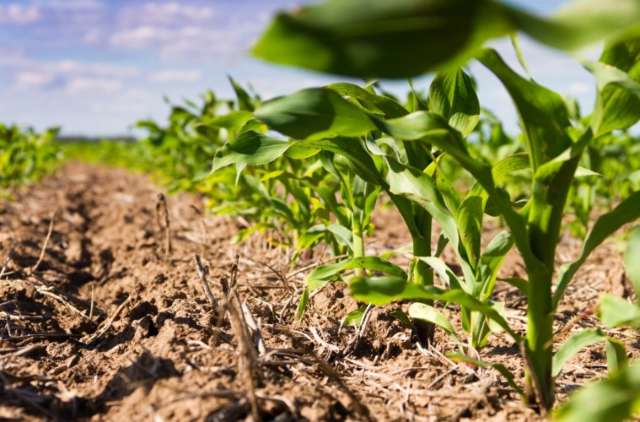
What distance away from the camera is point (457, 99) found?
1757mm

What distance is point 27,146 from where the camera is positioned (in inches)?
282

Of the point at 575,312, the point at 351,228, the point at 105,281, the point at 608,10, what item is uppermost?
the point at 608,10

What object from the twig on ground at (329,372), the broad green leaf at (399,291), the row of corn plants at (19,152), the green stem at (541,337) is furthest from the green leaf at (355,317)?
the row of corn plants at (19,152)

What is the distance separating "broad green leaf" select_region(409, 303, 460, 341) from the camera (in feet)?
5.46

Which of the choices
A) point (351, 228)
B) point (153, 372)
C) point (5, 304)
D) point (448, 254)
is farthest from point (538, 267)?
point (448, 254)

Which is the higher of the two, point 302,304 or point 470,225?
point 470,225

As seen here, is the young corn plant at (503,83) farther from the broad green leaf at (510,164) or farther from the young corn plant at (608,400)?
the young corn plant at (608,400)

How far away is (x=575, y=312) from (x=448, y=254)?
1099 mm

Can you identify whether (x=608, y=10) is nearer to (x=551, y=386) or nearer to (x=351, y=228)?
(x=551, y=386)

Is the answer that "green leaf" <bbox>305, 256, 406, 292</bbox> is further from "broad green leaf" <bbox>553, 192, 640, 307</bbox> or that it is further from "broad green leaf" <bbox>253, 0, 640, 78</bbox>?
"broad green leaf" <bbox>253, 0, 640, 78</bbox>

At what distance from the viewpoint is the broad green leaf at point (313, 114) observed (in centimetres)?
134

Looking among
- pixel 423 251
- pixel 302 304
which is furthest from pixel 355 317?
pixel 423 251

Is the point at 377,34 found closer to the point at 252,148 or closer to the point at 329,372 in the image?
the point at 329,372

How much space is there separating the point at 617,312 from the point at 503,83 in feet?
1.62
